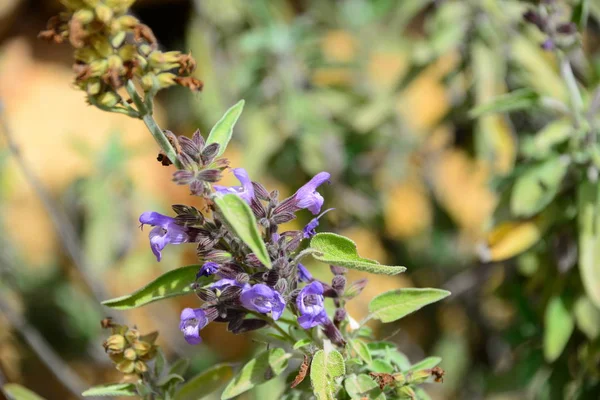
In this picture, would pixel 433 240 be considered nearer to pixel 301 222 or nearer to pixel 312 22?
pixel 301 222

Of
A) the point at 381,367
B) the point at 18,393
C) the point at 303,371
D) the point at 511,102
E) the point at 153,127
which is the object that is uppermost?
the point at 153,127

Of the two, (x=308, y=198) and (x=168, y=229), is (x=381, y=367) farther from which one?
(x=168, y=229)

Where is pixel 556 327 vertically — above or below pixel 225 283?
below

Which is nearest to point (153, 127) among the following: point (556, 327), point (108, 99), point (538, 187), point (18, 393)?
point (108, 99)

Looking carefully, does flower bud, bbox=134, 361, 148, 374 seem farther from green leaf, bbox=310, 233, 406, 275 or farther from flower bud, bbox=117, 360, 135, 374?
green leaf, bbox=310, 233, 406, 275

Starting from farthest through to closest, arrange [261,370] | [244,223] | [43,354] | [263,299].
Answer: [43,354], [261,370], [263,299], [244,223]

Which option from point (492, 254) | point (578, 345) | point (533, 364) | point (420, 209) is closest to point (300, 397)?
point (492, 254)

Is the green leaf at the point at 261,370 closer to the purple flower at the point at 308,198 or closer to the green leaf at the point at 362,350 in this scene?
the green leaf at the point at 362,350
